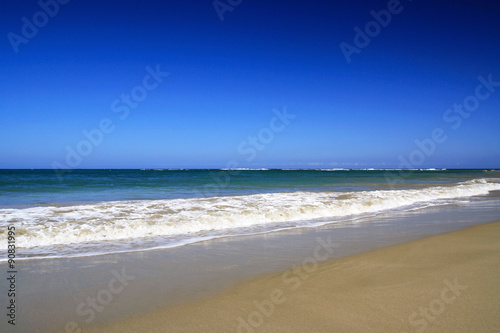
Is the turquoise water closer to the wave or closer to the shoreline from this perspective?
the wave

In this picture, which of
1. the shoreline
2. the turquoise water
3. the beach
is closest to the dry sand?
the beach

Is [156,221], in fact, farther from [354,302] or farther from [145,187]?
[145,187]

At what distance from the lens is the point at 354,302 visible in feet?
12.6

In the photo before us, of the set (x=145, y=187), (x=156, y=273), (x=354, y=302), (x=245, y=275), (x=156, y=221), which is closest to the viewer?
(x=354, y=302)

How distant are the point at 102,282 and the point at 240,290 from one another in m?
2.16

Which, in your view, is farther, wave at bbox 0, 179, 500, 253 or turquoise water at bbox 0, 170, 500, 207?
turquoise water at bbox 0, 170, 500, 207

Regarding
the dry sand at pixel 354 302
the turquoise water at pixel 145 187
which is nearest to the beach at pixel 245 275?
the dry sand at pixel 354 302

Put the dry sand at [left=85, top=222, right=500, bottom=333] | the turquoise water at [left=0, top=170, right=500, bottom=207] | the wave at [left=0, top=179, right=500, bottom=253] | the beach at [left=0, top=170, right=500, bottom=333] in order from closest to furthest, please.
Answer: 1. the dry sand at [left=85, top=222, right=500, bottom=333]
2. the beach at [left=0, top=170, right=500, bottom=333]
3. the wave at [left=0, top=179, right=500, bottom=253]
4. the turquoise water at [left=0, top=170, right=500, bottom=207]

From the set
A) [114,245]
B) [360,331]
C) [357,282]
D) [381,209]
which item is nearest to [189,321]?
[360,331]

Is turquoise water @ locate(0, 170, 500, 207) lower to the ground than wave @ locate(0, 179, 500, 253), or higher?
higher

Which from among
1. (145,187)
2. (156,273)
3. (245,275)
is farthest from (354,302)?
(145,187)

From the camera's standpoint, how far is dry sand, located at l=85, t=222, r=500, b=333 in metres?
3.35

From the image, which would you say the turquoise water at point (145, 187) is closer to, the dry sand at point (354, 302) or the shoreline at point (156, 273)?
the shoreline at point (156, 273)

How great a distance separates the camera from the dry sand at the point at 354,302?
3.35 m
